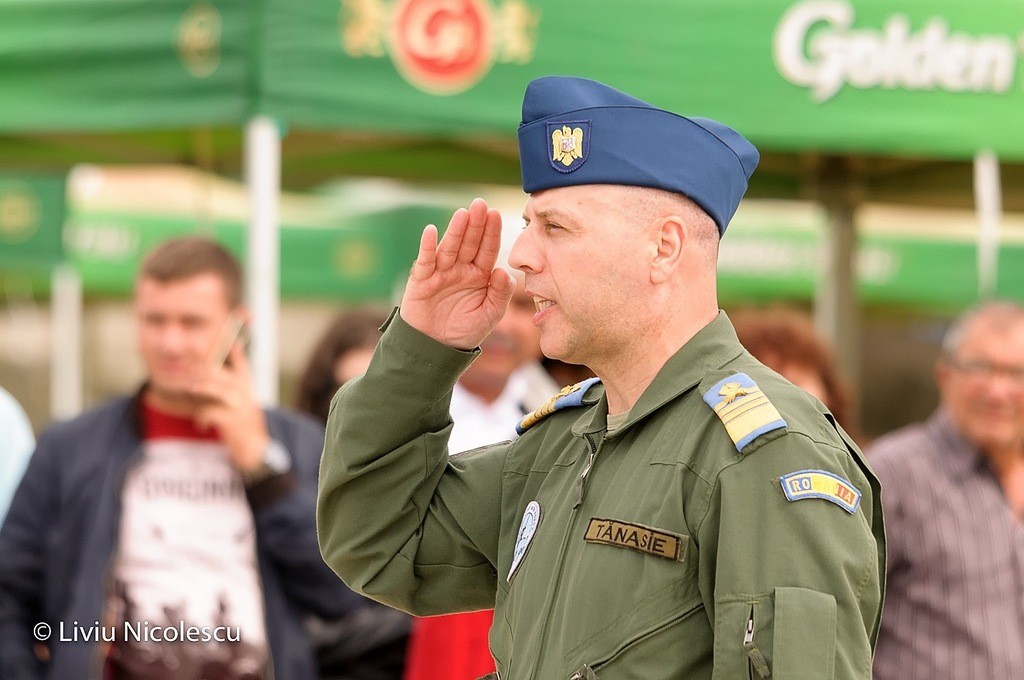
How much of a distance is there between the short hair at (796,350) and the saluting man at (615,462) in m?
1.90

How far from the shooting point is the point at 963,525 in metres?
3.65

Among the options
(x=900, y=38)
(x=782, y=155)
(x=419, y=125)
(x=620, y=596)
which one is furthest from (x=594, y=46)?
(x=620, y=596)

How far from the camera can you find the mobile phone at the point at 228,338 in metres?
3.37

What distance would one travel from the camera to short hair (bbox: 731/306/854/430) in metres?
3.88

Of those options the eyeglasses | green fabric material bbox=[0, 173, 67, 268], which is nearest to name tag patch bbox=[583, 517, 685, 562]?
the eyeglasses

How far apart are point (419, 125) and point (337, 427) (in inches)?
85.9

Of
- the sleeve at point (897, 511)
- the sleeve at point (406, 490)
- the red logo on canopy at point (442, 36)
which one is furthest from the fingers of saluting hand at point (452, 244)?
the red logo on canopy at point (442, 36)

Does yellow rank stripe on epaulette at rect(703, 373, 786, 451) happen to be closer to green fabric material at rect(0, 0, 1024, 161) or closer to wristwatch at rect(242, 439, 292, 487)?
wristwatch at rect(242, 439, 292, 487)

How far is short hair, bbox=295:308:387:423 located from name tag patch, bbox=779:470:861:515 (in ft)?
8.53

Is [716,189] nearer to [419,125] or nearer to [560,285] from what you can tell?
[560,285]

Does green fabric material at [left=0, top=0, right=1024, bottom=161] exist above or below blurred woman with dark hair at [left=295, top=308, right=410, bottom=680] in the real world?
above

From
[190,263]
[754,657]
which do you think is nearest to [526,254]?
[754,657]

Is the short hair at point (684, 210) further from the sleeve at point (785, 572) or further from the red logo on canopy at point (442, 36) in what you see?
the red logo on canopy at point (442, 36)

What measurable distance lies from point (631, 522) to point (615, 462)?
0.44 feet
